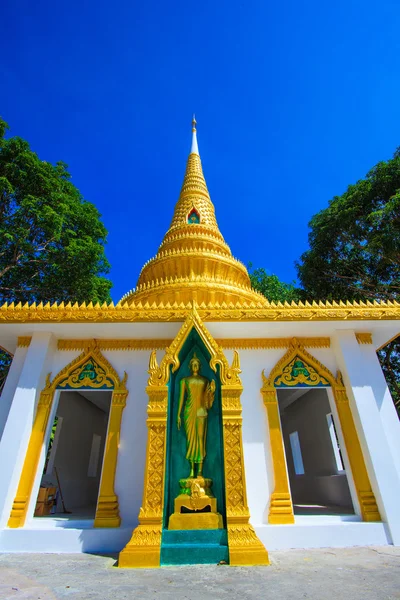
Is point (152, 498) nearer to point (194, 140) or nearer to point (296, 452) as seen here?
point (296, 452)

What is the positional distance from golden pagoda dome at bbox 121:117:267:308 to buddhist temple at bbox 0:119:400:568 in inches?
4.7

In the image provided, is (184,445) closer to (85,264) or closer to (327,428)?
(327,428)

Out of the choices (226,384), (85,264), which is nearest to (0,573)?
(226,384)

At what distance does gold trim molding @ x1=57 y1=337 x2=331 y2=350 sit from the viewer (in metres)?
7.14

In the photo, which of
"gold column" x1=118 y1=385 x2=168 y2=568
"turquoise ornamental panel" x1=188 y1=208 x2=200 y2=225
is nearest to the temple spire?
"turquoise ornamental panel" x1=188 y1=208 x2=200 y2=225

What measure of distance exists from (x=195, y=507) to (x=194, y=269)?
674cm

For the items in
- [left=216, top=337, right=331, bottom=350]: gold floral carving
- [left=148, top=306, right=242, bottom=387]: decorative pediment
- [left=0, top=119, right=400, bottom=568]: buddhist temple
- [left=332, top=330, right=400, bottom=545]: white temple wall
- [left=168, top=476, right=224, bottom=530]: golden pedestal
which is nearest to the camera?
[left=168, top=476, right=224, bottom=530]: golden pedestal

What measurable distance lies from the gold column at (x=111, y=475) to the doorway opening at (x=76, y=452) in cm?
267

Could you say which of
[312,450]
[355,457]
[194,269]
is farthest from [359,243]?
[355,457]

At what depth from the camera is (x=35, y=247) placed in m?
12.5

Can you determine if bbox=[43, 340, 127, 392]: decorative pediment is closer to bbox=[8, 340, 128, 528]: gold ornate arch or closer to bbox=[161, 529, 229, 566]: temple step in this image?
bbox=[8, 340, 128, 528]: gold ornate arch

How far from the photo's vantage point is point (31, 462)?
5996 millimetres

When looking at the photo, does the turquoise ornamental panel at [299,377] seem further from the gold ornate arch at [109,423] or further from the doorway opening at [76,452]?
the doorway opening at [76,452]

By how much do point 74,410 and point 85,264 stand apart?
228 inches
